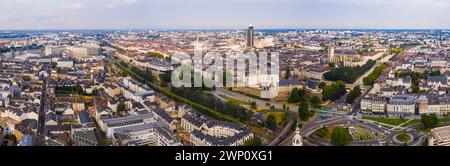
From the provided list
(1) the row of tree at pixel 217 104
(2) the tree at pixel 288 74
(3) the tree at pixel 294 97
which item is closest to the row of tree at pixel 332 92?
(3) the tree at pixel 294 97

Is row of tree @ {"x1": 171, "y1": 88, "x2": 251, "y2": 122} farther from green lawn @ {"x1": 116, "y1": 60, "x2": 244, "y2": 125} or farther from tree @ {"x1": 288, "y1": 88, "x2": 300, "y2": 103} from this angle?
tree @ {"x1": 288, "y1": 88, "x2": 300, "y2": 103}

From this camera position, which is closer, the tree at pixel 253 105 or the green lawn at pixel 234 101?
the tree at pixel 253 105

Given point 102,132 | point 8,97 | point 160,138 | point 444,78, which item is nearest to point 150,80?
point 8,97

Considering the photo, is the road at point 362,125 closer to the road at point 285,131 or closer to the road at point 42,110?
the road at point 285,131

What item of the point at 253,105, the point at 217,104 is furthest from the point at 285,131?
the point at 253,105

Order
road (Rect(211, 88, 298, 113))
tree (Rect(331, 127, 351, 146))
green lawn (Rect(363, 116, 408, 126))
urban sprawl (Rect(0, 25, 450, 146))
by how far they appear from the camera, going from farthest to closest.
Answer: road (Rect(211, 88, 298, 113)) → green lawn (Rect(363, 116, 408, 126)) → urban sprawl (Rect(0, 25, 450, 146)) → tree (Rect(331, 127, 351, 146))

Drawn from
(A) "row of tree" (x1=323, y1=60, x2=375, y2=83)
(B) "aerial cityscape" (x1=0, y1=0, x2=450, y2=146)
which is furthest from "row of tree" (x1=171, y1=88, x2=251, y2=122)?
(A) "row of tree" (x1=323, y1=60, x2=375, y2=83)

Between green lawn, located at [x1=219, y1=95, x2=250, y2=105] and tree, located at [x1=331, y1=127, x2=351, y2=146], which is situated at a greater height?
tree, located at [x1=331, y1=127, x2=351, y2=146]

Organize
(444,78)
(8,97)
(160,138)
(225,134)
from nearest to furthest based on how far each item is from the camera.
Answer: (160,138)
(225,134)
(8,97)
(444,78)

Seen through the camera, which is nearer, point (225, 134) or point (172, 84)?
point (225, 134)
